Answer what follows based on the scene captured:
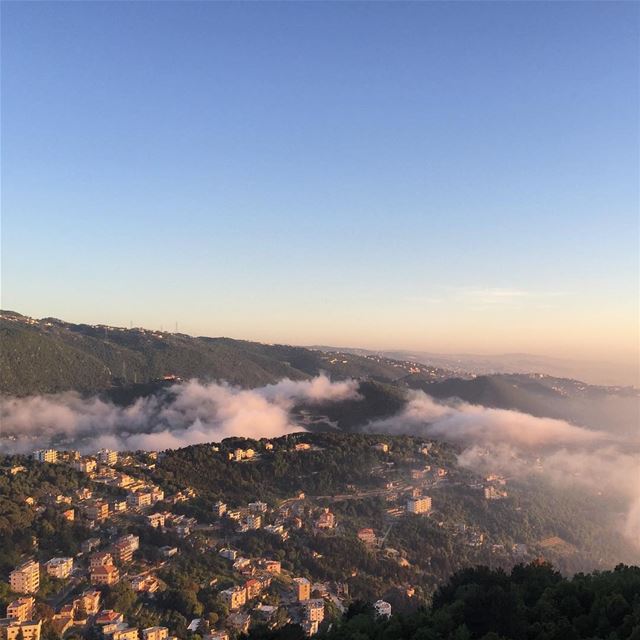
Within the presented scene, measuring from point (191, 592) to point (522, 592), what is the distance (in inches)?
722

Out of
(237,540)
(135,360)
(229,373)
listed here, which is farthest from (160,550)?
(135,360)

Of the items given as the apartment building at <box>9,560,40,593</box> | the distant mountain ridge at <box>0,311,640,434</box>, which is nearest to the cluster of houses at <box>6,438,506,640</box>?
the apartment building at <box>9,560,40,593</box>

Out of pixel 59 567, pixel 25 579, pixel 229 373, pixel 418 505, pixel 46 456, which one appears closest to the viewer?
pixel 25 579

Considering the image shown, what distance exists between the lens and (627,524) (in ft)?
208

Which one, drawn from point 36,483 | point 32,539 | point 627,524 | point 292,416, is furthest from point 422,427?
point 32,539

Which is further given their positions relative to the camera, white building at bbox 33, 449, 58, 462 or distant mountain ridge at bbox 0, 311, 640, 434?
distant mountain ridge at bbox 0, 311, 640, 434

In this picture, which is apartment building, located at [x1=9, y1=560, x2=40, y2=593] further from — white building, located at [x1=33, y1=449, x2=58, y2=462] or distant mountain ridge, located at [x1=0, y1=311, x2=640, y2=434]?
distant mountain ridge, located at [x1=0, y1=311, x2=640, y2=434]

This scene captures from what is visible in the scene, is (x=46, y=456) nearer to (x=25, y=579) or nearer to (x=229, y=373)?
(x=25, y=579)

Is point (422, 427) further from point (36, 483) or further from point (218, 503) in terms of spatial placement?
point (36, 483)

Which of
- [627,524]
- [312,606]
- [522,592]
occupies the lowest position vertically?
[627,524]

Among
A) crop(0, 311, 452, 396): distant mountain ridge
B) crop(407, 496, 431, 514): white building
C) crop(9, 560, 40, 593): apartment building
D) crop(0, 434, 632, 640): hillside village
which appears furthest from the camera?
crop(0, 311, 452, 396): distant mountain ridge

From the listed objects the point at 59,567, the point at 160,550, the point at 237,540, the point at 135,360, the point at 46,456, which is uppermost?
the point at 135,360

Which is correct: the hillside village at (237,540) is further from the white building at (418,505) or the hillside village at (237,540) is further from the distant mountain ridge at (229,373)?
the distant mountain ridge at (229,373)

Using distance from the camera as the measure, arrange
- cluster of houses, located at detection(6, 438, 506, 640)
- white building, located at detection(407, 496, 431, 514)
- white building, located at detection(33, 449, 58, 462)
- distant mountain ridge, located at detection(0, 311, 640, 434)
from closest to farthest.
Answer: cluster of houses, located at detection(6, 438, 506, 640) < white building, located at detection(33, 449, 58, 462) < white building, located at detection(407, 496, 431, 514) < distant mountain ridge, located at detection(0, 311, 640, 434)
